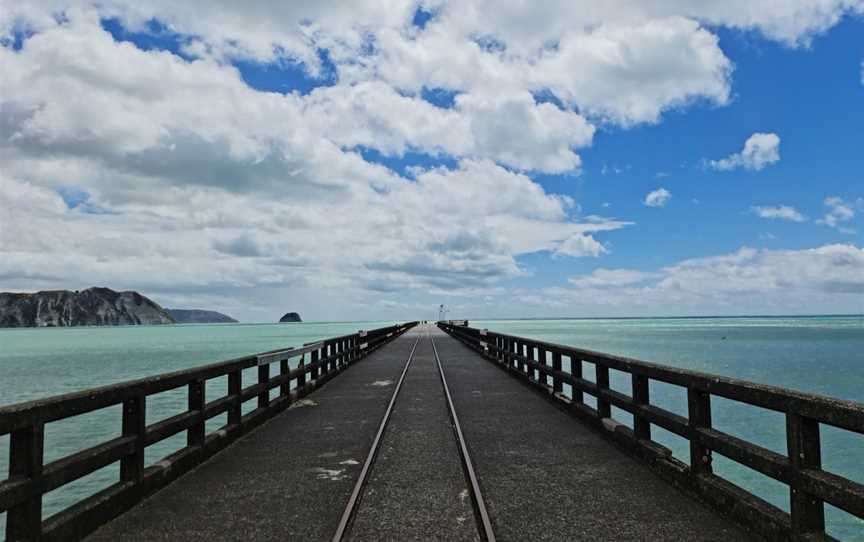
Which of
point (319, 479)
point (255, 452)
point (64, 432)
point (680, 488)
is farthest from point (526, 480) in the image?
point (64, 432)

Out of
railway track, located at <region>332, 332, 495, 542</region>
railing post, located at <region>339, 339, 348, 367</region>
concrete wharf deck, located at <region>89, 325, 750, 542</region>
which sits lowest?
concrete wharf deck, located at <region>89, 325, 750, 542</region>

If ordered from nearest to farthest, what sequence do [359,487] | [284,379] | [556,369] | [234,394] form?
[359,487] → [234,394] → [556,369] → [284,379]

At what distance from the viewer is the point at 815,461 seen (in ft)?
14.1

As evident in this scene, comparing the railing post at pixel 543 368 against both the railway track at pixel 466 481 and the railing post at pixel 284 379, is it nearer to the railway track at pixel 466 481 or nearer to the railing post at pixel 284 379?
the railway track at pixel 466 481

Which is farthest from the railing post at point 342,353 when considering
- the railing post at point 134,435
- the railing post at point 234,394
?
the railing post at point 134,435

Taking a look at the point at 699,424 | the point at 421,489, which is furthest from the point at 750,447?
the point at 421,489

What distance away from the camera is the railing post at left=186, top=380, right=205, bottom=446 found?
7418mm

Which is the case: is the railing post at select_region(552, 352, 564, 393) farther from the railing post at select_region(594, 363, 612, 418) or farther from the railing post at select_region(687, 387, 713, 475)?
the railing post at select_region(687, 387, 713, 475)

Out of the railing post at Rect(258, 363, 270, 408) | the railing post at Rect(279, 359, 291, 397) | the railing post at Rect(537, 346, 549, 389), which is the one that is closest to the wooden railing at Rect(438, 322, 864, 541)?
the railing post at Rect(537, 346, 549, 389)

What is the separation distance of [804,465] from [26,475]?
5.89 metres

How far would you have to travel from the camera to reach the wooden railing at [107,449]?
14.1 ft

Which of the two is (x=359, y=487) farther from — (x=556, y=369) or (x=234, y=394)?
(x=556, y=369)

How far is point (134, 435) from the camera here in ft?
19.5

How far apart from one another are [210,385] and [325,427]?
1179 inches
